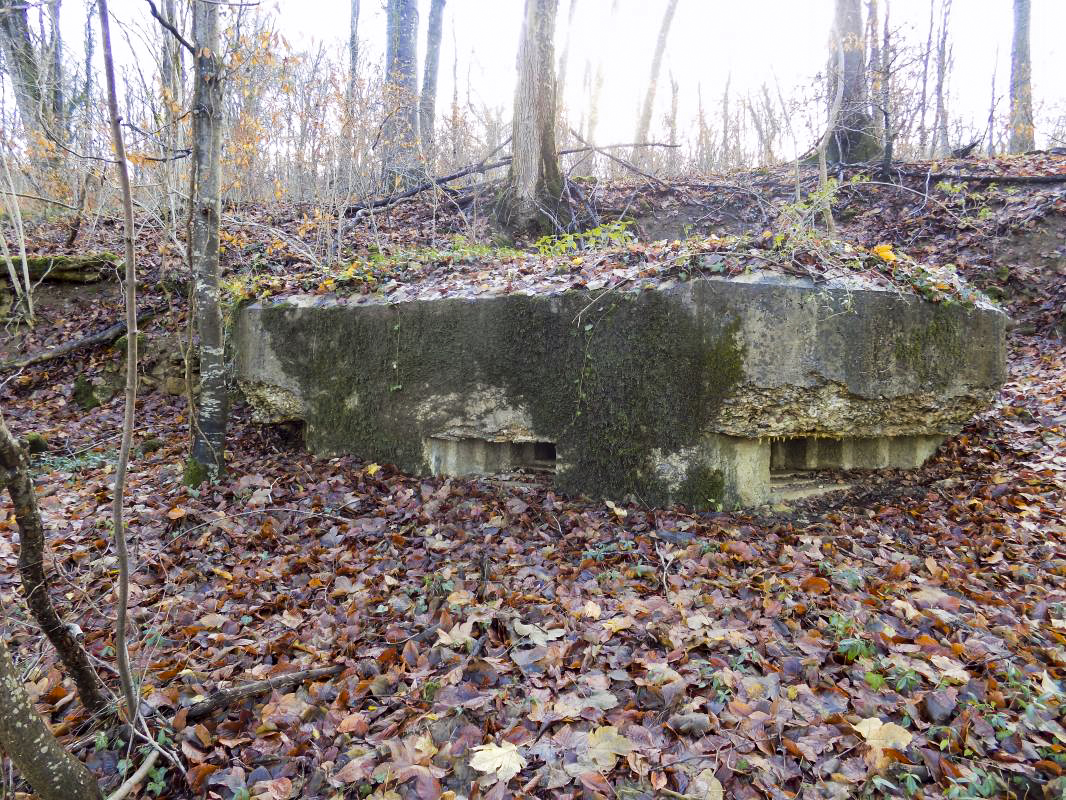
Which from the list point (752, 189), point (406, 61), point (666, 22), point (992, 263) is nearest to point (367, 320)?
point (752, 189)

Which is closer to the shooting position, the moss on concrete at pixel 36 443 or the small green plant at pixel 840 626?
the small green plant at pixel 840 626

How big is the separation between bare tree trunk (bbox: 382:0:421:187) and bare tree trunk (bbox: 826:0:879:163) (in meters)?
6.30

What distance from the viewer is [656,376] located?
391 cm

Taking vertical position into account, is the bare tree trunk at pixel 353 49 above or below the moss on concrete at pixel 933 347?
above

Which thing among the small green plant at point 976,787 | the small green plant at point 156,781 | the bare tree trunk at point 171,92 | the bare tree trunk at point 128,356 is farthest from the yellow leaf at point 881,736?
the bare tree trunk at point 171,92

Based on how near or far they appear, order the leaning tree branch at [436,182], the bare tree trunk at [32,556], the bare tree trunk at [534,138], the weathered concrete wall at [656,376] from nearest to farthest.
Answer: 1. the bare tree trunk at [32,556]
2. the weathered concrete wall at [656,376]
3. the bare tree trunk at [534,138]
4. the leaning tree branch at [436,182]

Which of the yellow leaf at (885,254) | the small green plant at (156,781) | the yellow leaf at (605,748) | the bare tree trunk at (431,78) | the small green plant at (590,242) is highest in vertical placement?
the bare tree trunk at (431,78)

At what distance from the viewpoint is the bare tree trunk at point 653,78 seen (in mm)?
12766

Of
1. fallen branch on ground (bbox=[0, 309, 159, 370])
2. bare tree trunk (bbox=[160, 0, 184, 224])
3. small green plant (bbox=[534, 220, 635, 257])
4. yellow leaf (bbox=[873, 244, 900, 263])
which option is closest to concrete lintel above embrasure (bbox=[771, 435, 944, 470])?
yellow leaf (bbox=[873, 244, 900, 263])

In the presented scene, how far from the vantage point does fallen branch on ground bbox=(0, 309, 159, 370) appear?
6596 millimetres

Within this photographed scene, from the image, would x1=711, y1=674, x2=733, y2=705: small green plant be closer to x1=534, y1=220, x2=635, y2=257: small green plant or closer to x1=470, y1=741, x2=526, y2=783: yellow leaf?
x1=470, y1=741, x2=526, y2=783: yellow leaf

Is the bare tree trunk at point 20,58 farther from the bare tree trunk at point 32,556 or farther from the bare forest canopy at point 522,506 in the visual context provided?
the bare tree trunk at point 32,556

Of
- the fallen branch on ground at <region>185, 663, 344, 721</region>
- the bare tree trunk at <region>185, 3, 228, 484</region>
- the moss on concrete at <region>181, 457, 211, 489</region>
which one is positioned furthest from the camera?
the moss on concrete at <region>181, 457, 211, 489</region>

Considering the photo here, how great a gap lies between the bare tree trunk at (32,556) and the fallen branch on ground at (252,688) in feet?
1.43
